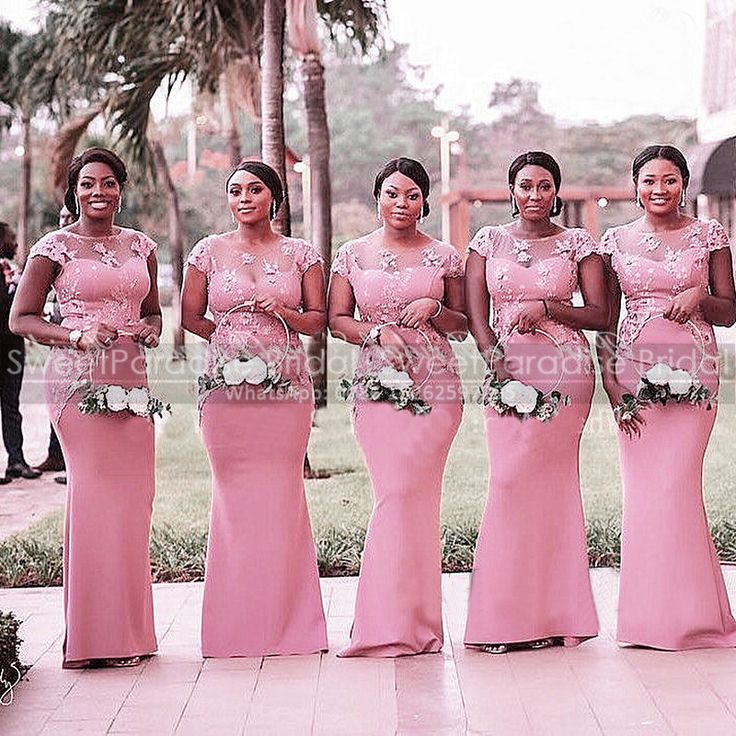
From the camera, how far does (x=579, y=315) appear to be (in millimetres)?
4898

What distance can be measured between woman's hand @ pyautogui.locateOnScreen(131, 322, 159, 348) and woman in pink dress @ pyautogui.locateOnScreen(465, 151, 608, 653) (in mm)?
1090

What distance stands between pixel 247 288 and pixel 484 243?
0.83 meters

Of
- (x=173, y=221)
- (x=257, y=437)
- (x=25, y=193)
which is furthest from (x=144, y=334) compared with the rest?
(x=25, y=193)

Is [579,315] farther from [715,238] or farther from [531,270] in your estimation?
[715,238]

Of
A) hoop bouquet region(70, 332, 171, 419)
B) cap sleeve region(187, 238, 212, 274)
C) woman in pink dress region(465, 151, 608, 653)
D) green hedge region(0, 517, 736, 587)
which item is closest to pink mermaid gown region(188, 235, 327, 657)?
cap sleeve region(187, 238, 212, 274)

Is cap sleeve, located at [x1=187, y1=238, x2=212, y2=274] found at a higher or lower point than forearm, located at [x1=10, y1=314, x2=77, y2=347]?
higher

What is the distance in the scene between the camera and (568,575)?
5.02 meters

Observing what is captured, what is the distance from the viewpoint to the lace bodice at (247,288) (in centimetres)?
491

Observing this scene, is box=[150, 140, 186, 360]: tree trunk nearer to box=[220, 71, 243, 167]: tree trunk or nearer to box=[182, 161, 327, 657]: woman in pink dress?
box=[220, 71, 243, 167]: tree trunk

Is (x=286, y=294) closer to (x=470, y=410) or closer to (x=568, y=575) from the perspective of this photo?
(x=568, y=575)

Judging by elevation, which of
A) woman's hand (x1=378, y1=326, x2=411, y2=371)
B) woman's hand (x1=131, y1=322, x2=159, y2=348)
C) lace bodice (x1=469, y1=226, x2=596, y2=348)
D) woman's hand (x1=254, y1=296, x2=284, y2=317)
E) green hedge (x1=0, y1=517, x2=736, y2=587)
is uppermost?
lace bodice (x1=469, y1=226, x2=596, y2=348)

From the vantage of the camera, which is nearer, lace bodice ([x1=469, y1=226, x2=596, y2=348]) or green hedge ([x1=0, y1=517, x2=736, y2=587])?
lace bodice ([x1=469, y1=226, x2=596, y2=348])

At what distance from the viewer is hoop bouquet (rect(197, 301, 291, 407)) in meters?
4.86

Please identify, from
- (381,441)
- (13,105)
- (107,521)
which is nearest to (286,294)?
(381,441)
